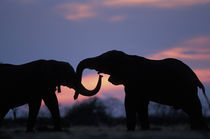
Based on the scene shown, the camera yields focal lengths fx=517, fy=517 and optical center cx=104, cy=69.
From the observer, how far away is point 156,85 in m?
20.2

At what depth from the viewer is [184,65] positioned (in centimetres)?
2064

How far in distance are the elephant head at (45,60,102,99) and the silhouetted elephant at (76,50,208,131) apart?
91.8 inches

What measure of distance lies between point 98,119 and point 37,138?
25.8 m

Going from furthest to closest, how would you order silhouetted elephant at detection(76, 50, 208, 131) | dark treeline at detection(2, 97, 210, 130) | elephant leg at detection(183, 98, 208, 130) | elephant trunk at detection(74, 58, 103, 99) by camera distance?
dark treeline at detection(2, 97, 210, 130) → elephant trunk at detection(74, 58, 103, 99) → silhouetted elephant at detection(76, 50, 208, 131) → elephant leg at detection(183, 98, 208, 130)

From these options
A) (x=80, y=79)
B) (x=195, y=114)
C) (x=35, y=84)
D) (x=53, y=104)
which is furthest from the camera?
(x=80, y=79)

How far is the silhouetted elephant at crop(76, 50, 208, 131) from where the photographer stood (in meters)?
19.6

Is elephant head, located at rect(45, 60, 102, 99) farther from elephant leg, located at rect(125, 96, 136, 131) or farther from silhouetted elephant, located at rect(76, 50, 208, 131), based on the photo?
elephant leg, located at rect(125, 96, 136, 131)

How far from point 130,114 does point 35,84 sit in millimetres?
4725

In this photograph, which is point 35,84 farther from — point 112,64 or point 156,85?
point 156,85

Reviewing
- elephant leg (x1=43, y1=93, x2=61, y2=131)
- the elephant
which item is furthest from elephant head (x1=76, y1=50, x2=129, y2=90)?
elephant leg (x1=43, y1=93, x2=61, y2=131)

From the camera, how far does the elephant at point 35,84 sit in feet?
70.8

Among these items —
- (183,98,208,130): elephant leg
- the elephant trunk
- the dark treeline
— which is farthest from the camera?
the dark treeline

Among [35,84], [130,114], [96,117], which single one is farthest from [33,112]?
[96,117]

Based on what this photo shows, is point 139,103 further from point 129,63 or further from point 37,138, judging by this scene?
point 37,138
